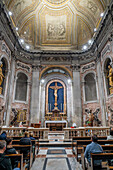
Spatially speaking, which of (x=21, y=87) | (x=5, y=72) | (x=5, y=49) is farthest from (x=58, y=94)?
(x=5, y=49)

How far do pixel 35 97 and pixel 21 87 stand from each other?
89.3 inches

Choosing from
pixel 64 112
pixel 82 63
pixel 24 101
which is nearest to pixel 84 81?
pixel 82 63

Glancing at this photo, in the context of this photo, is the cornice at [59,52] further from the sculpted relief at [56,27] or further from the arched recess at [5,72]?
the sculpted relief at [56,27]

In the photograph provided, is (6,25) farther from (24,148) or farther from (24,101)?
(24,148)

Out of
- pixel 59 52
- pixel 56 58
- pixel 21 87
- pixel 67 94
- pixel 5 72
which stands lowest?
pixel 67 94

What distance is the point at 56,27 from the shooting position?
16.4 m

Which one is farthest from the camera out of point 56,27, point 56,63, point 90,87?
point 56,27

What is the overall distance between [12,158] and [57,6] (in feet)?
55.1

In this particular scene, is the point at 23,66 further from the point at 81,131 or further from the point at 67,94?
the point at 81,131

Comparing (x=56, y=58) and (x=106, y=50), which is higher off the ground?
(x=56, y=58)

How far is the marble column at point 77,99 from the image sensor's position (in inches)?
533

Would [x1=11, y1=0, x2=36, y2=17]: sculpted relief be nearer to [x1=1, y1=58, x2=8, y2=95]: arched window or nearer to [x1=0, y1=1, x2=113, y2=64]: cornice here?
[x1=0, y1=1, x2=113, y2=64]: cornice

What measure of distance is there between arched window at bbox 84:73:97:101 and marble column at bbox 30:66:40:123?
5.95 meters

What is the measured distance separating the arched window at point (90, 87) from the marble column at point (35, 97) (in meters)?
5.95
